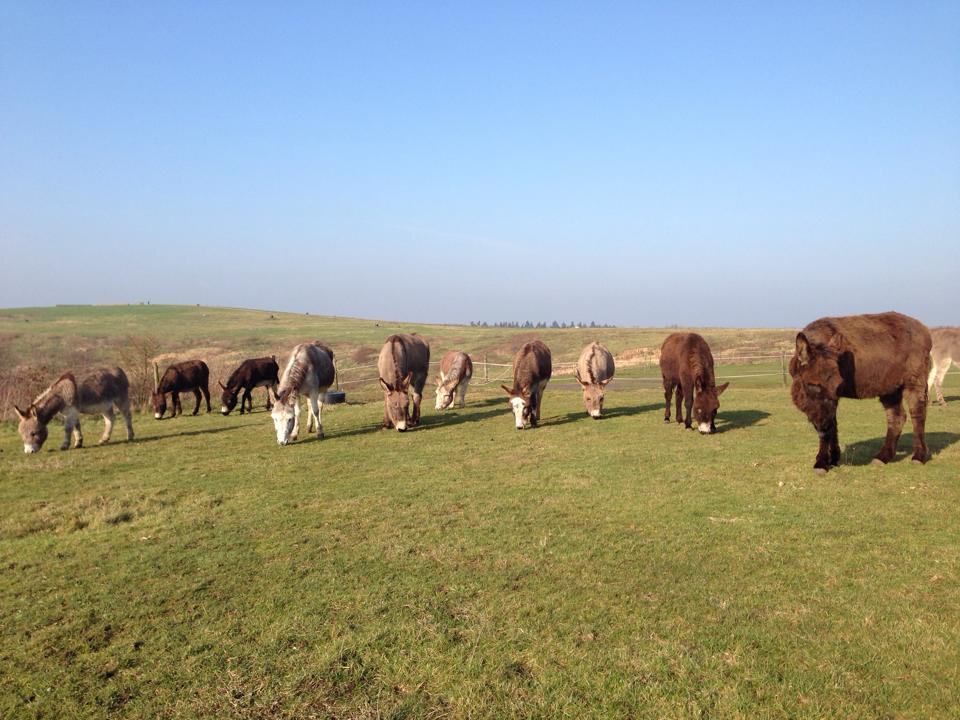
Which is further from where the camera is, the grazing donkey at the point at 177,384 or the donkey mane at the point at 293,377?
the grazing donkey at the point at 177,384

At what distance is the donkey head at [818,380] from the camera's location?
941 centimetres

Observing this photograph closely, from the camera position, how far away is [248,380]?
71.8 ft

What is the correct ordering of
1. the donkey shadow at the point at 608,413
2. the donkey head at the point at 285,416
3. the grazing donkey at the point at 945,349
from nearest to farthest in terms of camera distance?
the donkey head at the point at 285,416 < the donkey shadow at the point at 608,413 < the grazing donkey at the point at 945,349

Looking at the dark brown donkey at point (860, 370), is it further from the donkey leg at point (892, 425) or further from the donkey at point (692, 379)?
the donkey at point (692, 379)

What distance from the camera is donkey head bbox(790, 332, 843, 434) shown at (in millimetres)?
9406

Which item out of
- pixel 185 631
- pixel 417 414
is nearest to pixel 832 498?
pixel 185 631

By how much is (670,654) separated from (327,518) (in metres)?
5.23

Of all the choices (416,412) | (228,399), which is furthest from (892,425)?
(228,399)

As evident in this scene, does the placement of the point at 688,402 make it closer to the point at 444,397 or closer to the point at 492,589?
the point at 444,397

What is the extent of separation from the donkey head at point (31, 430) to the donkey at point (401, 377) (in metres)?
8.18

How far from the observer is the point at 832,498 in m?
8.48

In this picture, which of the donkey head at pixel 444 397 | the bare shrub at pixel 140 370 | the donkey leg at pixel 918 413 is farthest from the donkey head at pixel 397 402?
the bare shrub at pixel 140 370

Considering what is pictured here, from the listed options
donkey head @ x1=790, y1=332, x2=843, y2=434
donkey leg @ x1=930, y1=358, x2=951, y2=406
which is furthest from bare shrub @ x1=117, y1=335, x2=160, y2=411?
donkey leg @ x1=930, y1=358, x2=951, y2=406

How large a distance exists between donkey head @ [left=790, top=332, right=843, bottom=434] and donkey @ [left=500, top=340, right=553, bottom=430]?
24.6 feet
